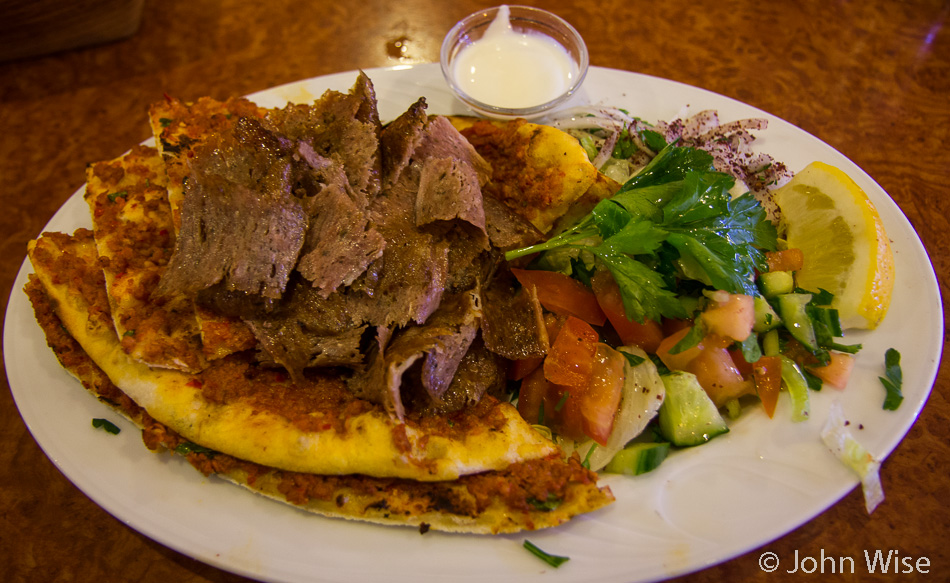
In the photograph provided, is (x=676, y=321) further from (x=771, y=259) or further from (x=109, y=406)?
(x=109, y=406)

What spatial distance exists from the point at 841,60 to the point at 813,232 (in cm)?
316

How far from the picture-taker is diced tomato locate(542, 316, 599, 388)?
287 centimetres

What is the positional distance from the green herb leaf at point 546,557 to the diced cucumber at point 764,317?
1.56 meters

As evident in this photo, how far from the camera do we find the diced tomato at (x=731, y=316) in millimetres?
2789

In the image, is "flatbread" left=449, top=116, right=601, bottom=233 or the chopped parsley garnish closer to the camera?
the chopped parsley garnish

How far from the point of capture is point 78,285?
3.07 metres

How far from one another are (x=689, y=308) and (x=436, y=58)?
360cm

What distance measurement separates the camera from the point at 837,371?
2838mm

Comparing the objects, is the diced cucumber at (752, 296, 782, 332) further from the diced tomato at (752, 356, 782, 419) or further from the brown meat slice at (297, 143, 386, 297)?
the brown meat slice at (297, 143, 386, 297)

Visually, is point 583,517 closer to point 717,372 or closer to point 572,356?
point 572,356

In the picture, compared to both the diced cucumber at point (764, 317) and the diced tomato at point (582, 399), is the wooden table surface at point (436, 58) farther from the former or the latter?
the diced tomato at point (582, 399)

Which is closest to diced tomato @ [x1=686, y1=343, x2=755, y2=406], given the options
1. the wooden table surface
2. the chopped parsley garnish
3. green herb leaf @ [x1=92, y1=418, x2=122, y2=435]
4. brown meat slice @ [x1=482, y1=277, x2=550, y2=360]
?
brown meat slice @ [x1=482, y1=277, x2=550, y2=360]

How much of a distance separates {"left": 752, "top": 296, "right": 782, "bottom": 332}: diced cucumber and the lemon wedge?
355 millimetres

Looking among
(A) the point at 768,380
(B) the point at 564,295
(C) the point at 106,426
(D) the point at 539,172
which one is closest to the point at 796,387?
(A) the point at 768,380
